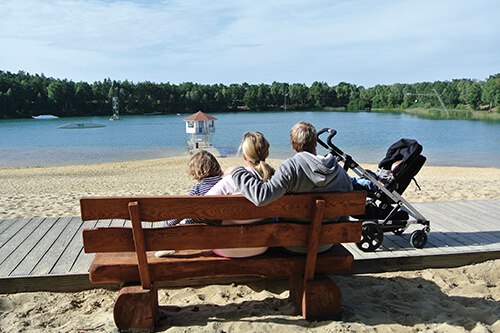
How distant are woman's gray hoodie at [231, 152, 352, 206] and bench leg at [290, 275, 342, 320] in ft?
2.23

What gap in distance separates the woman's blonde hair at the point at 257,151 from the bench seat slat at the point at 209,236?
413 mm

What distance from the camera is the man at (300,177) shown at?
2.30 metres

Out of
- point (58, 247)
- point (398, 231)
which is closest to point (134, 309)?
point (58, 247)

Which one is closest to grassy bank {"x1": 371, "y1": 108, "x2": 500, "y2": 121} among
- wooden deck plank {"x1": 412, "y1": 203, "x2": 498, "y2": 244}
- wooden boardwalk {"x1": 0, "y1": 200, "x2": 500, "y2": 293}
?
wooden deck plank {"x1": 412, "y1": 203, "x2": 498, "y2": 244}

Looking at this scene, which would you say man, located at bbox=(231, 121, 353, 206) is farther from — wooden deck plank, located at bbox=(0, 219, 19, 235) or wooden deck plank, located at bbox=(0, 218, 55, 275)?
wooden deck plank, located at bbox=(0, 219, 19, 235)

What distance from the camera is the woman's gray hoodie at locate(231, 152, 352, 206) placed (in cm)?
229

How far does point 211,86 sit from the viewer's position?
4931 inches

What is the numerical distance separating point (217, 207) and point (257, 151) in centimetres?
59

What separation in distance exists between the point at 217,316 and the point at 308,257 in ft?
2.87

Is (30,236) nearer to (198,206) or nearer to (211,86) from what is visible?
(198,206)

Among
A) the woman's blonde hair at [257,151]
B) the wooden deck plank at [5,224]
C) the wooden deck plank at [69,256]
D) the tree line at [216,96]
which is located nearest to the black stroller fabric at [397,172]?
the woman's blonde hair at [257,151]

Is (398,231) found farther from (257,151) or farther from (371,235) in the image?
(257,151)

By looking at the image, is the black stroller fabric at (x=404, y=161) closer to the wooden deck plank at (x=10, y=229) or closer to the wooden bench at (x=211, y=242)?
the wooden bench at (x=211, y=242)

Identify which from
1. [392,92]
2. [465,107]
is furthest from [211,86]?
[465,107]
